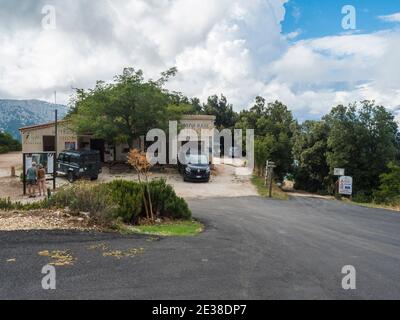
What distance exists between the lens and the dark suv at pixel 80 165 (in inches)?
930

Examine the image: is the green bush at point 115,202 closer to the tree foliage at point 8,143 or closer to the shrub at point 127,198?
the shrub at point 127,198

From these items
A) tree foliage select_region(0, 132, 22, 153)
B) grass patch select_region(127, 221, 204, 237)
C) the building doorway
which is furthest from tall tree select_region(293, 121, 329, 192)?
tree foliage select_region(0, 132, 22, 153)

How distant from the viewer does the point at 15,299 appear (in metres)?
4.84

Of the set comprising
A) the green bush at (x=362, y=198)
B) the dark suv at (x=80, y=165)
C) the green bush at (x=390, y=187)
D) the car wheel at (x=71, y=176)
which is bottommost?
the green bush at (x=362, y=198)

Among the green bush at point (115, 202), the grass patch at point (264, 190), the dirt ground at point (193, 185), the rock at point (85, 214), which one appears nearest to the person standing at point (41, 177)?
the dirt ground at point (193, 185)

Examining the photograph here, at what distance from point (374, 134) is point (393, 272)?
3203 centimetres

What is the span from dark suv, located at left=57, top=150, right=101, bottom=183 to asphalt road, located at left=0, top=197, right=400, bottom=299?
47.7 feet

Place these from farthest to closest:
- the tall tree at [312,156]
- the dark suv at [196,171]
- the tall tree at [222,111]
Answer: the tall tree at [222,111]
the tall tree at [312,156]
the dark suv at [196,171]

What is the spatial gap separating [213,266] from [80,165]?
1859cm

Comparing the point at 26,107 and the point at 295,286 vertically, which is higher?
the point at 26,107

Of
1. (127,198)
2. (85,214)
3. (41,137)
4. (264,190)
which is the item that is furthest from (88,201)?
(41,137)

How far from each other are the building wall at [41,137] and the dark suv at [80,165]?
28.9 ft
